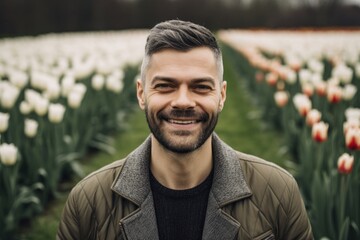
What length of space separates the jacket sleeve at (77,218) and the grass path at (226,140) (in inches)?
74.0

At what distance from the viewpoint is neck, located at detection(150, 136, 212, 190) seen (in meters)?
1.92

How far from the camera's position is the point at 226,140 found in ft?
21.7

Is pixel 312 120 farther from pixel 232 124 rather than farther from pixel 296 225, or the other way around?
pixel 232 124

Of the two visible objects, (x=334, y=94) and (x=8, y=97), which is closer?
(x=334, y=94)

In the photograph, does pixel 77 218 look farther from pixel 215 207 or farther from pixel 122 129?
pixel 122 129

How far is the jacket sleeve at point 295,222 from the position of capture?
189 cm

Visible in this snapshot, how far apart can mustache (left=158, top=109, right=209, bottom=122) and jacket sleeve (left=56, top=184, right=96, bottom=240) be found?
0.49 m

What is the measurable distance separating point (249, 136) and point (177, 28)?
202 inches

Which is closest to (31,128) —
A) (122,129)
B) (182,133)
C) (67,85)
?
(67,85)

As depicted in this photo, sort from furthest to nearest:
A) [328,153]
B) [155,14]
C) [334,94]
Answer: [155,14] < [334,94] < [328,153]

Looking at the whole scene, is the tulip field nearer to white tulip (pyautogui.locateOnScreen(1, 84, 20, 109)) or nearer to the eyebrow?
white tulip (pyautogui.locateOnScreen(1, 84, 20, 109))

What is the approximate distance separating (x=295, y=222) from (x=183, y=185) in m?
0.49

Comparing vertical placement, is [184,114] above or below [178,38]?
below

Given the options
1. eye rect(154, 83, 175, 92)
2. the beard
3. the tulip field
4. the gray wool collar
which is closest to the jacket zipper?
the gray wool collar
